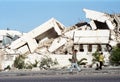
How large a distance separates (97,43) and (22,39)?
25.0 ft

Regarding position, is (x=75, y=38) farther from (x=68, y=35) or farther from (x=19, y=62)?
(x=19, y=62)

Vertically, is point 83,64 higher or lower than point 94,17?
lower

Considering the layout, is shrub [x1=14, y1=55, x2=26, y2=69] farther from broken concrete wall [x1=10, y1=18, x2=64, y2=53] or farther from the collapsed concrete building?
broken concrete wall [x1=10, y1=18, x2=64, y2=53]

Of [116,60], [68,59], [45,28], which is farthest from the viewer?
[45,28]

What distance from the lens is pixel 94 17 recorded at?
48.8 meters

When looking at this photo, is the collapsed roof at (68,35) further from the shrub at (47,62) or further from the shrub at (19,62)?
the shrub at (19,62)

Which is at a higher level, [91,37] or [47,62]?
[91,37]

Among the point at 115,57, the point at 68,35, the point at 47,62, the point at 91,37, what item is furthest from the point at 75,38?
the point at 115,57

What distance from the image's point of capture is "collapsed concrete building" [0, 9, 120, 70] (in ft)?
152

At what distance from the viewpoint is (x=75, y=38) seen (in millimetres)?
47344

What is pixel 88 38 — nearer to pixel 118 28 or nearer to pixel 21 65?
pixel 118 28

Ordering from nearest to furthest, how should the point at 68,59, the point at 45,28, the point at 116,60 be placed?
the point at 116,60 < the point at 68,59 < the point at 45,28

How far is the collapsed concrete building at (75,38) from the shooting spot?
152 ft

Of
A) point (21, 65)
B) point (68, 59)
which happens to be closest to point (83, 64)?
point (68, 59)
